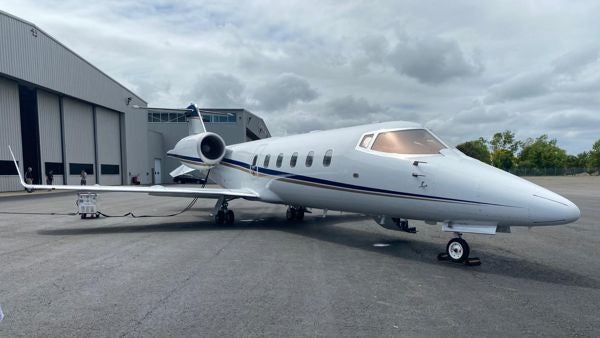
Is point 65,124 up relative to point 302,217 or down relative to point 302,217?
up

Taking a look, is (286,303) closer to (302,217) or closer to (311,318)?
(311,318)

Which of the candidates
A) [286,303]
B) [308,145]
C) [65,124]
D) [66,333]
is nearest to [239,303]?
[286,303]

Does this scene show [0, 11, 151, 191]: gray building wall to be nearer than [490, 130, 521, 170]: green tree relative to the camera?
Yes

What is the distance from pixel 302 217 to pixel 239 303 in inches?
330

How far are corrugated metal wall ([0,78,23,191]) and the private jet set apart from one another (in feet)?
69.2

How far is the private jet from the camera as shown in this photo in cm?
591

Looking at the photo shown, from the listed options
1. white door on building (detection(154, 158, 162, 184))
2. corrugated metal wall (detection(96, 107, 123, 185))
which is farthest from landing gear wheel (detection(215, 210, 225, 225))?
white door on building (detection(154, 158, 162, 184))

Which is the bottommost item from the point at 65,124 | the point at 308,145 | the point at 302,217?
the point at 302,217

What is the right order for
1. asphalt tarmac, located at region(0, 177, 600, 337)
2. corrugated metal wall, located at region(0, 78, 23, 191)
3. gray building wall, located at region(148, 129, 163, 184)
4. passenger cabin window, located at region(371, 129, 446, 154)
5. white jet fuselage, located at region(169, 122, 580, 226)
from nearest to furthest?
asphalt tarmac, located at region(0, 177, 600, 337)
white jet fuselage, located at region(169, 122, 580, 226)
passenger cabin window, located at region(371, 129, 446, 154)
corrugated metal wall, located at region(0, 78, 23, 191)
gray building wall, located at region(148, 129, 163, 184)

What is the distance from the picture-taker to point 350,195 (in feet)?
27.0

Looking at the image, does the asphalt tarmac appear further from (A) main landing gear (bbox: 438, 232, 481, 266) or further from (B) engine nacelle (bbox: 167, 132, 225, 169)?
(B) engine nacelle (bbox: 167, 132, 225, 169)

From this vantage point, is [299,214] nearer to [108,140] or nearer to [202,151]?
[202,151]

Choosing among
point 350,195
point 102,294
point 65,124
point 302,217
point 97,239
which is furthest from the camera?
point 65,124

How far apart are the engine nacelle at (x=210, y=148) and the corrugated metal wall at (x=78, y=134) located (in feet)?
78.7
